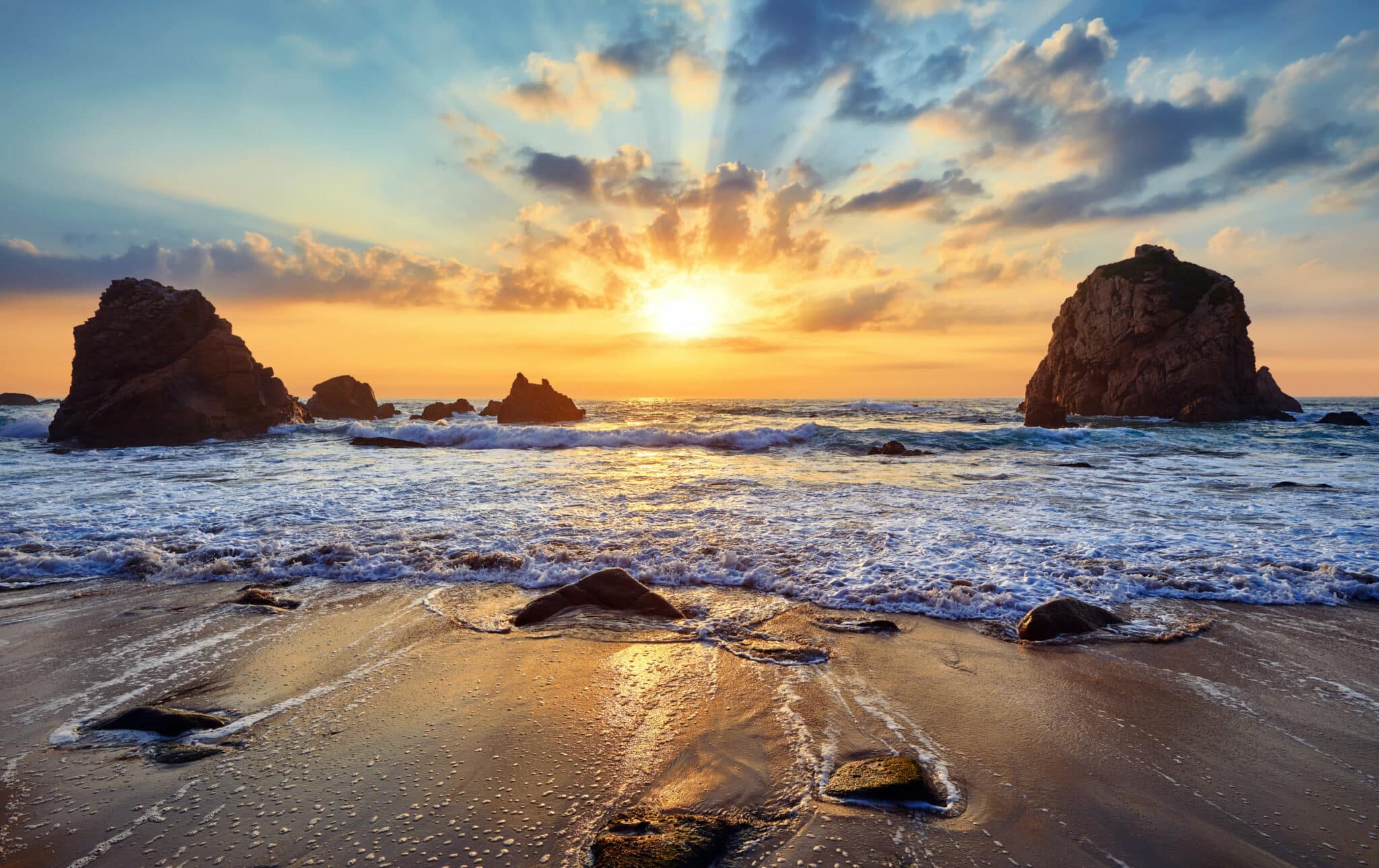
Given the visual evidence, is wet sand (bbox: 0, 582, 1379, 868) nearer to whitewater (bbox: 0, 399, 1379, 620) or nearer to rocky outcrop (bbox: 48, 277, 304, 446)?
whitewater (bbox: 0, 399, 1379, 620)

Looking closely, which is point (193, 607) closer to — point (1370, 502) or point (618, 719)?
point (618, 719)

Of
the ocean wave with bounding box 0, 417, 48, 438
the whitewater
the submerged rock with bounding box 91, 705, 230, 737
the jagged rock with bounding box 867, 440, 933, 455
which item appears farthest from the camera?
the ocean wave with bounding box 0, 417, 48, 438

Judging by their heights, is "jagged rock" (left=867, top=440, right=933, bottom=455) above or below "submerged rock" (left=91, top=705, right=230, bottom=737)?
above

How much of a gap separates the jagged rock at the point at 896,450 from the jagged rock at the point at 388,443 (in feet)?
73.1

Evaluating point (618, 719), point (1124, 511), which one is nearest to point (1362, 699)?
point (618, 719)

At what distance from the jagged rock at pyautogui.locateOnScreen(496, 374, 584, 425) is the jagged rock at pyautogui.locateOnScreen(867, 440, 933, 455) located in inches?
1271

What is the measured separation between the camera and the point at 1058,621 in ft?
19.4

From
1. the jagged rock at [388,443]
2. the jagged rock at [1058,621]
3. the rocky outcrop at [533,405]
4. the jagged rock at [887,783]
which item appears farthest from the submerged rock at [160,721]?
the rocky outcrop at [533,405]

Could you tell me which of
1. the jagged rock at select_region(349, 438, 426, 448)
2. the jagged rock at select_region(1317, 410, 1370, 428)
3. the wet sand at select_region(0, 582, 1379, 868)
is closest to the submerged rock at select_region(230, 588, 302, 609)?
the wet sand at select_region(0, 582, 1379, 868)

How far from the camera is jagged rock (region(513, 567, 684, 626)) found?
6.40 meters

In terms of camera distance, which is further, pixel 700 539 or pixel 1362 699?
pixel 700 539

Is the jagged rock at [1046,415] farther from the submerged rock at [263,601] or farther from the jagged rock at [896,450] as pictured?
the submerged rock at [263,601]

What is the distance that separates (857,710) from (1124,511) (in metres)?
10.8

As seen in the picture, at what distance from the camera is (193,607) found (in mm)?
6699
